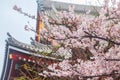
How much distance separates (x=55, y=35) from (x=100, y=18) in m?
0.68

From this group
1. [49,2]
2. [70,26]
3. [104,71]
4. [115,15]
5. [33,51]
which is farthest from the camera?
[49,2]

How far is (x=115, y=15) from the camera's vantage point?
15.2 ft

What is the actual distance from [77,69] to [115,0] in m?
1.12

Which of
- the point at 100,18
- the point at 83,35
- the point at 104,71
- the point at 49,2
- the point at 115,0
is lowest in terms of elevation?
the point at 104,71

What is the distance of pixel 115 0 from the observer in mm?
4641

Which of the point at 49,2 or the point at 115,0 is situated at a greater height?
the point at 49,2

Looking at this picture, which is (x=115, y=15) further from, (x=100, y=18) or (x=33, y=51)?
(x=33, y=51)

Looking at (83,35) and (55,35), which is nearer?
(83,35)

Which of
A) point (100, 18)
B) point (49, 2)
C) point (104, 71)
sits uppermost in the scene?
point (49, 2)

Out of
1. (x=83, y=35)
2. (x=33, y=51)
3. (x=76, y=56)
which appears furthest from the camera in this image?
(x=33, y=51)

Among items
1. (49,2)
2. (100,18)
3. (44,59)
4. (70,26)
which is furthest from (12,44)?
(49,2)

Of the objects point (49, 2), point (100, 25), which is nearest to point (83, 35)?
point (100, 25)

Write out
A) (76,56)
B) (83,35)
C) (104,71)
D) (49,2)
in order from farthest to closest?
(49,2) → (76,56) → (104,71) → (83,35)

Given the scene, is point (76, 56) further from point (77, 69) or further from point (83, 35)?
point (83, 35)
